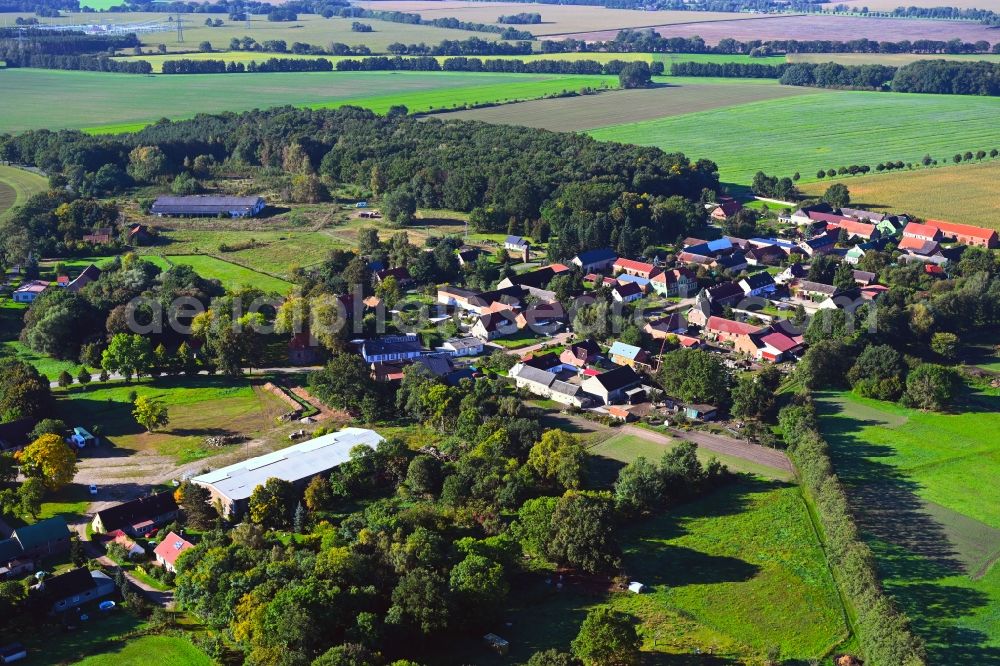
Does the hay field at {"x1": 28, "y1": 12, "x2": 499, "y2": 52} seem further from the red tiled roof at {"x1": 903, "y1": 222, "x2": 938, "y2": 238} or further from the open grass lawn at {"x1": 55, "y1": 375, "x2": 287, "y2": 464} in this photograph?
the open grass lawn at {"x1": 55, "y1": 375, "x2": 287, "y2": 464}

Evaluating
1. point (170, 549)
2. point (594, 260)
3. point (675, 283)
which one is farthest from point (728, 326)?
point (170, 549)

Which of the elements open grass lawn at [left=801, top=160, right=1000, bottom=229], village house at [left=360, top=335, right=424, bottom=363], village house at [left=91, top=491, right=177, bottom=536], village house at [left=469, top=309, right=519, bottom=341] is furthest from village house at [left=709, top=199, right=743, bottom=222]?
village house at [left=91, top=491, right=177, bottom=536]

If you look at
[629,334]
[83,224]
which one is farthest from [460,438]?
[83,224]

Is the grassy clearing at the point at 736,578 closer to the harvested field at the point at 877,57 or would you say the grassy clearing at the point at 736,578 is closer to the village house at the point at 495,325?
the village house at the point at 495,325

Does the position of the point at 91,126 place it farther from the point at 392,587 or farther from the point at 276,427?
the point at 392,587

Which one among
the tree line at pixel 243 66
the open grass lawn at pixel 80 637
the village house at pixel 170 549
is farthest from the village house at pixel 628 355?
the tree line at pixel 243 66

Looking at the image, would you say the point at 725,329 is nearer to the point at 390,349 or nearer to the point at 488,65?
the point at 390,349

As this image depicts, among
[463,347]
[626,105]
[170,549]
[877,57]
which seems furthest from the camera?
[877,57]
